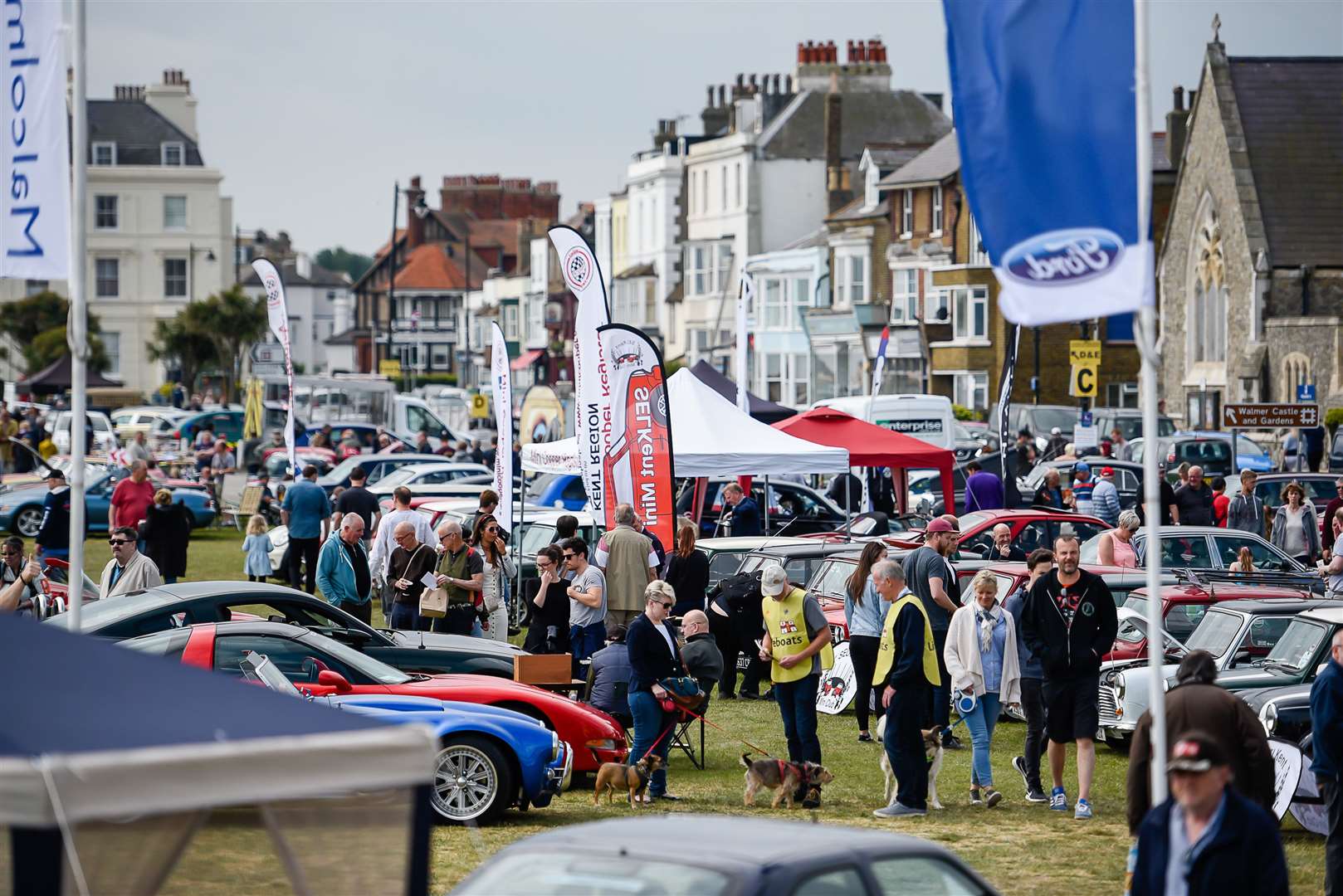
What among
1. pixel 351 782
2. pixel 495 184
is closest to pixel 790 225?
pixel 495 184

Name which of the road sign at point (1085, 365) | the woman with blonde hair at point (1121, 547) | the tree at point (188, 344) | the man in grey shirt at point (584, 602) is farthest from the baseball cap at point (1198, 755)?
the tree at point (188, 344)

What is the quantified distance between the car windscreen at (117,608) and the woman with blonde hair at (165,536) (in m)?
9.20

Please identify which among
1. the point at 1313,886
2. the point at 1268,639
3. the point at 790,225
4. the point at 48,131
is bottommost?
the point at 1313,886

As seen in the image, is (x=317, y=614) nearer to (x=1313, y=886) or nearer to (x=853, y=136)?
(x=1313, y=886)

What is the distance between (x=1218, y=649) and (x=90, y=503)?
25630mm

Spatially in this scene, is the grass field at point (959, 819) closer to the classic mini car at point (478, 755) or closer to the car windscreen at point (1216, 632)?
the classic mini car at point (478, 755)

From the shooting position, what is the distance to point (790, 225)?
8438 centimetres

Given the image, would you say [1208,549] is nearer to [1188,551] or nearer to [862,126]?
[1188,551]

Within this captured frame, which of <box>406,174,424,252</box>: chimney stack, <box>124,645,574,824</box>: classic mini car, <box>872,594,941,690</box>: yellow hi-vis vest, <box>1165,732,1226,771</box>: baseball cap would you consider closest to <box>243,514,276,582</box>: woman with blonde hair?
<box>124,645,574,824</box>: classic mini car

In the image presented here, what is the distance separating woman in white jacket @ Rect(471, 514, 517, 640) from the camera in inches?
693

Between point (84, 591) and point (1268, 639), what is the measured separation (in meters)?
11.2

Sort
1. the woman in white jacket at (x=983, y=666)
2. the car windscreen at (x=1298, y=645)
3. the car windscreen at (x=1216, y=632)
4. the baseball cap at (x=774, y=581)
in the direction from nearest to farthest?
the woman in white jacket at (x=983, y=666) < the baseball cap at (x=774, y=581) < the car windscreen at (x=1298, y=645) < the car windscreen at (x=1216, y=632)

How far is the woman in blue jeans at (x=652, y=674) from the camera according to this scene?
12.9 m

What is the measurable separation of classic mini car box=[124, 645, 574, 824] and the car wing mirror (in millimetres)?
76
